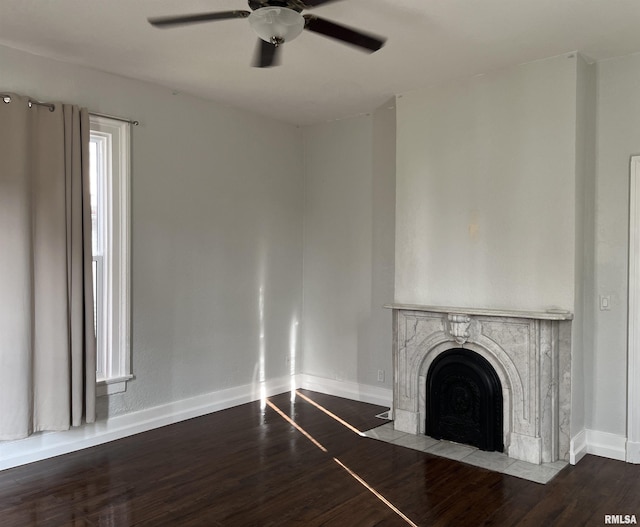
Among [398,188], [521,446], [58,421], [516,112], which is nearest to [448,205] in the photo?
[398,188]

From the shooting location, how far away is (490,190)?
411cm

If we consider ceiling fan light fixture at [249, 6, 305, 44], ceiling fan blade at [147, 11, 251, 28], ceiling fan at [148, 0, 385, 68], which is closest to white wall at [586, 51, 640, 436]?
ceiling fan at [148, 0, 385, 68]

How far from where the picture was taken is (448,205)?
4.34 m

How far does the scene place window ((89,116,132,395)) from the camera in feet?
13.7

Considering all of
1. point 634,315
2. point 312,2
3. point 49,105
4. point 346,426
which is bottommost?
point 346,426

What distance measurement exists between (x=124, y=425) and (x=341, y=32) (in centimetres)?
333

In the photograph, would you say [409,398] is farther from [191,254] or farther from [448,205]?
[191,254]

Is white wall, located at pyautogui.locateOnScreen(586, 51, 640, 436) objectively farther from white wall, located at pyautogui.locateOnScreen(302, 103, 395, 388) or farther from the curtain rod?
the curtain rod

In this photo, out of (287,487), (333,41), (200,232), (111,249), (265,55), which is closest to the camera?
(265,55)

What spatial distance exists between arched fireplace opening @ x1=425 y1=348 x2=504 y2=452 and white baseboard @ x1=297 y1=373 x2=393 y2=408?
34.8 inches

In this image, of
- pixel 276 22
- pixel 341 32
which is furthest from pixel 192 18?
pixel 341 32

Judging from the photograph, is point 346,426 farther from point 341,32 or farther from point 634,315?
point 341,32

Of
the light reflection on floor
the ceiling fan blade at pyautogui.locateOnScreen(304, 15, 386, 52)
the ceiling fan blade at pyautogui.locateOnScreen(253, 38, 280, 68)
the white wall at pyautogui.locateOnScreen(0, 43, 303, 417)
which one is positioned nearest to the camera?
the ceiling fan blade at pyautogui.locateOnScreen(304, 15, 386, 52)

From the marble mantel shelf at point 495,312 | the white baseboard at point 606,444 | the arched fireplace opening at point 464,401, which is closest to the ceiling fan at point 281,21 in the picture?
the marble mantel shelf at point 495,312
